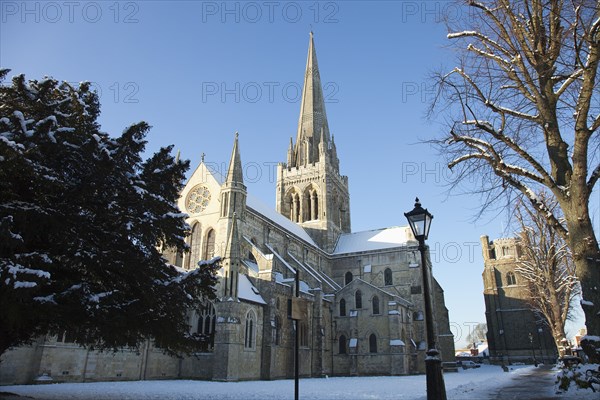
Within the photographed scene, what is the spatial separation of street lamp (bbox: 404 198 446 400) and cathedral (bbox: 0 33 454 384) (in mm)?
2950

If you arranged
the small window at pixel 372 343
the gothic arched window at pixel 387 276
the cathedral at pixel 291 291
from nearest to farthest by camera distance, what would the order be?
1. the cathedral at pixel 291 291
2. the small window at pixel 372 343
3. the gothic arched window at pixel 387 276

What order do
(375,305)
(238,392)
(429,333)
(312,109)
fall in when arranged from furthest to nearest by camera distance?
(312,109)
(375,305)
(238,392)
(429,333)

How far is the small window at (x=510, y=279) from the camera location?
5677cm

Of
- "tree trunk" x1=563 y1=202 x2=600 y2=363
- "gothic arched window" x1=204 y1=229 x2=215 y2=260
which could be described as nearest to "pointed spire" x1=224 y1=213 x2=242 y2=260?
"gothic arched window" x1=204 y1=229 x2=215 y2=260

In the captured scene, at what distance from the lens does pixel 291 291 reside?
98.8 ft

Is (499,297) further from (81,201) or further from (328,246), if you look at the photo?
(81,201)

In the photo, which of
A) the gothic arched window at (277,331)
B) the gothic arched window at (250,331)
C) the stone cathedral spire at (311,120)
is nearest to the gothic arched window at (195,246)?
the gothic arched window at (250,331)

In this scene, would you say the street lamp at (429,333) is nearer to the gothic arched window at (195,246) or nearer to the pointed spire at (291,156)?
the gothic arched window at (195,246)

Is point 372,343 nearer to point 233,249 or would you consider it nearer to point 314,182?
point 233,249

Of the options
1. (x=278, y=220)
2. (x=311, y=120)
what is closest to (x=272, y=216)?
(x=278, y=220)

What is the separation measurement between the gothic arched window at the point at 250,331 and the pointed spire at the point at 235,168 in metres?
9.54

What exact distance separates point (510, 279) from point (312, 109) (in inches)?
1407

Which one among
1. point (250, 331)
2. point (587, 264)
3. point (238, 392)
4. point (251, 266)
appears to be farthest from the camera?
point (251, 266)

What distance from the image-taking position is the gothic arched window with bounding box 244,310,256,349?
25.6m
